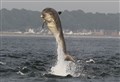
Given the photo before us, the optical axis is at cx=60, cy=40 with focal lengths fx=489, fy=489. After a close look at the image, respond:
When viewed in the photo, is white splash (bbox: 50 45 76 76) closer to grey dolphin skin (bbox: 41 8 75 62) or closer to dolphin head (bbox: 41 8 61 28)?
grey dolphin skin (bbox: 41 8 75 62)

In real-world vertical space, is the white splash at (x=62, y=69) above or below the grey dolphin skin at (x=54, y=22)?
below

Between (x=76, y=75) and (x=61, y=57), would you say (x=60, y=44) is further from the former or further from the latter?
(x=76, y=75)

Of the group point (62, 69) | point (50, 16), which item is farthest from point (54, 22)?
point (62, 69)

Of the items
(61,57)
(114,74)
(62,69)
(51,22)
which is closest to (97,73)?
(114,74)

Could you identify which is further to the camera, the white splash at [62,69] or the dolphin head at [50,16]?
the white splash at [62,69]

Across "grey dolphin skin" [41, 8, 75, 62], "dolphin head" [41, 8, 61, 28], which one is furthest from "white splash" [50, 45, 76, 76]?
"dolphin head" [41, 8, 61, 28]

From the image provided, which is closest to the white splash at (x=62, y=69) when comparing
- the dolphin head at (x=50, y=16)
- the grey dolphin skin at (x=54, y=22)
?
the grey dolphin skin at (x=54, y=22)

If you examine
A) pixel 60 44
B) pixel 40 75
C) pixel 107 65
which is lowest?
pixel 107 65

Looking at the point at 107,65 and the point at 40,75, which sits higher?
the point at 40,75

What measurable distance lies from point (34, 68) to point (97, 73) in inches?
262

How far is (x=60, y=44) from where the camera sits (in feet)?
127

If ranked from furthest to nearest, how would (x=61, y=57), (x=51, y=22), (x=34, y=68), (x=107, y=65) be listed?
(x=107, y=65) → (x=34, y=68) → (x=61, y=57) → (x=51, y=22)

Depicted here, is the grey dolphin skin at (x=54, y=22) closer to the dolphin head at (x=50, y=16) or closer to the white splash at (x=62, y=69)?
the dolphin head at (x=50, y=16)

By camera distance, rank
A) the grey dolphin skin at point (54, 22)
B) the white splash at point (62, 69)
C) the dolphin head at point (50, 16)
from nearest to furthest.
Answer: the dolphin head at point (50, 16)
the grey dolphin skin at point (54, 22)
the white splash at point (62, 69)
